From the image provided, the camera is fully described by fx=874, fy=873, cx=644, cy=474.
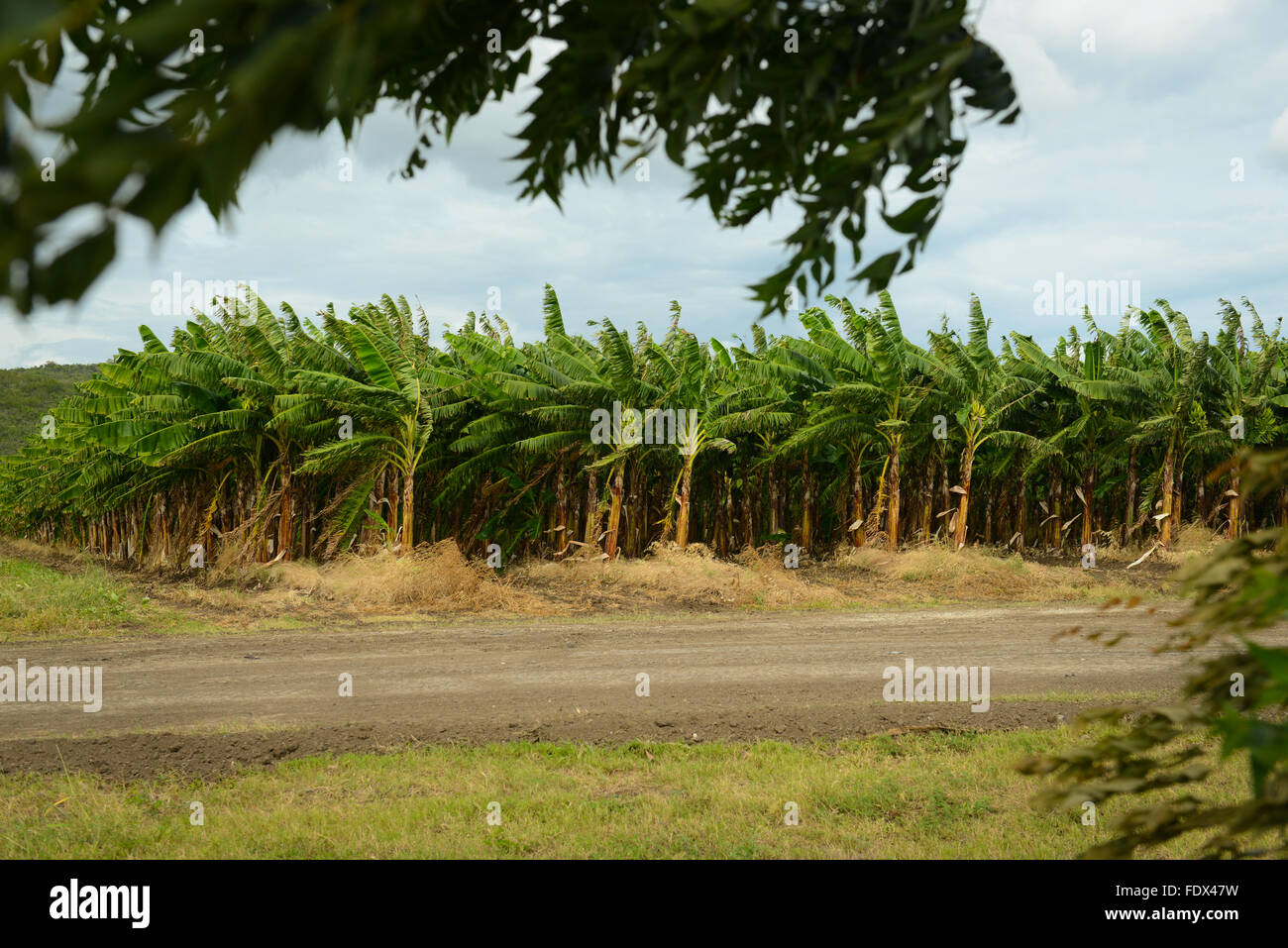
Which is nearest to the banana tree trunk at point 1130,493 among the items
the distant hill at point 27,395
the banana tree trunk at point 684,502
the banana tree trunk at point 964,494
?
the banana tree trunk at point 964,494

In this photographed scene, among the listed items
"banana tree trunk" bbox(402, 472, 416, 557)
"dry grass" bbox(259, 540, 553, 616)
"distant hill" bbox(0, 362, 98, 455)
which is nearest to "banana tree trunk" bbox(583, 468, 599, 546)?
"dry grass" bbox(259, 540, 553, 616)

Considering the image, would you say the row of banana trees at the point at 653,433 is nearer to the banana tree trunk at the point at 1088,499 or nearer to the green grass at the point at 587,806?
the banana tree trunk at the point at 1088,499

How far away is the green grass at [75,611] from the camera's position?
41.0 ft

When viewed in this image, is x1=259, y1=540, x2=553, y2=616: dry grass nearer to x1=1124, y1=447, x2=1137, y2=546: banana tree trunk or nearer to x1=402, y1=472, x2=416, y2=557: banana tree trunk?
x1=402, y1=472, x2=416, y2=557: banana tree trunk

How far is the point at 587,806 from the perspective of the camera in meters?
5.52

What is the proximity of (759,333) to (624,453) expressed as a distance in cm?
628

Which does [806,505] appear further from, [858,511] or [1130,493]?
[1130,493]

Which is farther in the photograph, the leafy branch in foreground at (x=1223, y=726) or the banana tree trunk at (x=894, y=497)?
the banana tree trunk at (x=894, y=497)

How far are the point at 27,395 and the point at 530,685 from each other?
A: 7831cm

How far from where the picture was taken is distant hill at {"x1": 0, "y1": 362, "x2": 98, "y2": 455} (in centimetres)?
6203

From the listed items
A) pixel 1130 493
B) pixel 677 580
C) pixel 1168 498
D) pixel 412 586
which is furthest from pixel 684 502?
pixel 1168 498

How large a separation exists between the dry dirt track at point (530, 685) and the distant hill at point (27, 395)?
59425 mm

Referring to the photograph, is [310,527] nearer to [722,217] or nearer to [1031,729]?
[1031,729]

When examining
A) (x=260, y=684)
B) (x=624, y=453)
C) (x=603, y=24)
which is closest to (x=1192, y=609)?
A: (x=603, y=24)
